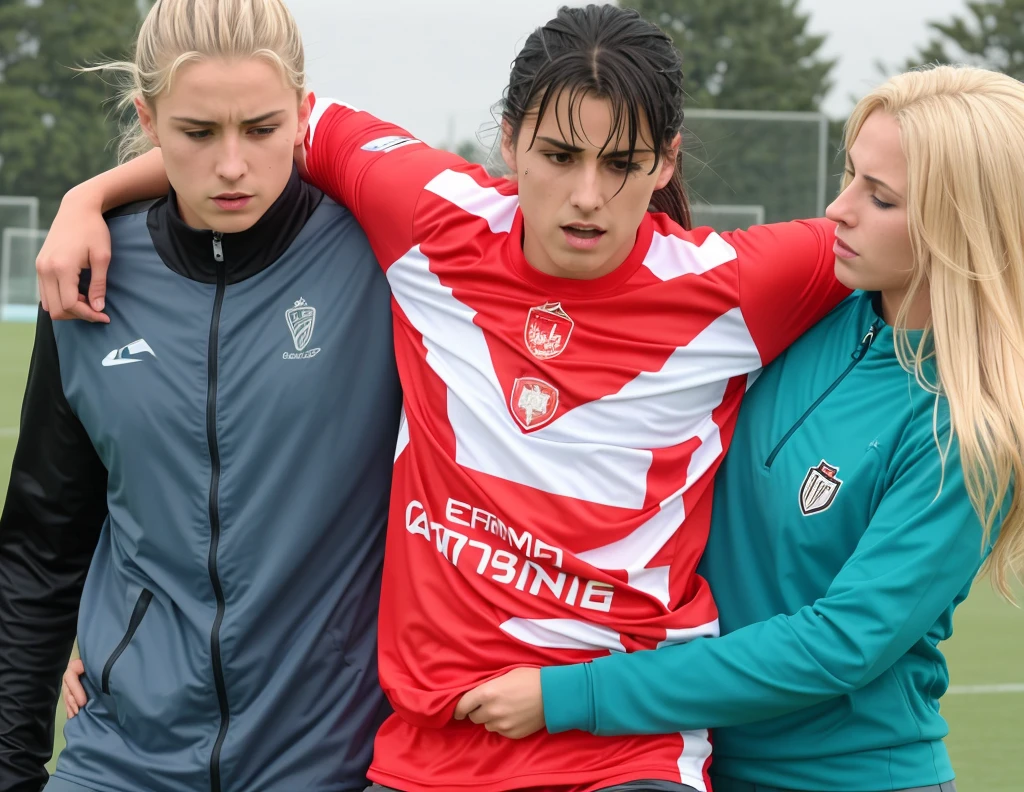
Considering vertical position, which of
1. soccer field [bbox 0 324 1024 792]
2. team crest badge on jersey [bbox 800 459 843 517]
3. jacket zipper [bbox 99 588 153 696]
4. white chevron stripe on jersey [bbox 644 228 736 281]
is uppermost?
white chevron stripe on jersey [bbox 644 228 736 281]

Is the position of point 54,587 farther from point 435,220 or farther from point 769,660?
point 769,660

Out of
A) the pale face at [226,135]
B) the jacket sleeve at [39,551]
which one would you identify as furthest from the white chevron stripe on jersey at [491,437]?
the jacket sleeve at [39,551]

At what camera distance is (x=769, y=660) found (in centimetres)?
215

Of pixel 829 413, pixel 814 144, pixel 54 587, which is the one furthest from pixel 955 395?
pixel 814 144

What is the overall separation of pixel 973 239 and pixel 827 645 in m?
0.71

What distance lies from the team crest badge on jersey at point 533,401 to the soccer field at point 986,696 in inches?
107

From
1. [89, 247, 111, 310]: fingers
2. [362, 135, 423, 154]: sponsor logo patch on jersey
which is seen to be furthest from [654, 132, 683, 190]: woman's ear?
[89, 247, 111, 310]: fingers

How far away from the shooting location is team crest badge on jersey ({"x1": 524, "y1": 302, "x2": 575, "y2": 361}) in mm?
2346

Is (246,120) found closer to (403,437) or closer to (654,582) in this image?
(403,437)

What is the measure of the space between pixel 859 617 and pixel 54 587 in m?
1.47

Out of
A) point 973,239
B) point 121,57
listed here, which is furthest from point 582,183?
point 121,57

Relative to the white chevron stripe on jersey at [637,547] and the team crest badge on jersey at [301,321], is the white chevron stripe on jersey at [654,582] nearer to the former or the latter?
the white chevron stripe on jersey at [637,547]

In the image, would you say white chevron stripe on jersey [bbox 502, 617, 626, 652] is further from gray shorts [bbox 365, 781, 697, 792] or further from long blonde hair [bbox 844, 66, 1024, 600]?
long blonde hair [bbox 844, 66, 1024, 600]

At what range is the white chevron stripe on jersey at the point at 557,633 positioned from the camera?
2.21 m
